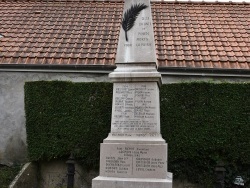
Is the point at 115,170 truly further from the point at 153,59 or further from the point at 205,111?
the point at 205,111

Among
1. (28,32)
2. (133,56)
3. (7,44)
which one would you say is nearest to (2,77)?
(7,44)

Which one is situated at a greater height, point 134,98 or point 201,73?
point 201,73

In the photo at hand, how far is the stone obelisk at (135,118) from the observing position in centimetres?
634

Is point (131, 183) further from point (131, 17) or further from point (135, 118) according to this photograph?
point (131, 17)

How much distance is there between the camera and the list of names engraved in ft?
21.8

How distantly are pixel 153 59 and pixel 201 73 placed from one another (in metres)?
3.87

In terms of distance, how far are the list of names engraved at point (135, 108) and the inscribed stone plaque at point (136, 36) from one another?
563 mm

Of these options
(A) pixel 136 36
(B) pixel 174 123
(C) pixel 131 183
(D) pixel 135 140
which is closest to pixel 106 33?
(B) pixel 174 123

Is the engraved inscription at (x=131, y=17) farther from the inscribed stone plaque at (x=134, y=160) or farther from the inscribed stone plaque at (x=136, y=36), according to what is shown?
the inscribed stone plaque at (x=134, y=160)

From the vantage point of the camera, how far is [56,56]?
1107cm

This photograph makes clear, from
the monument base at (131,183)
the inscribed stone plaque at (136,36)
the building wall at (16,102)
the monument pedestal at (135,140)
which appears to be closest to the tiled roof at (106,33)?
the building wall at (16,102)

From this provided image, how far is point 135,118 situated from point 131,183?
1210 mm

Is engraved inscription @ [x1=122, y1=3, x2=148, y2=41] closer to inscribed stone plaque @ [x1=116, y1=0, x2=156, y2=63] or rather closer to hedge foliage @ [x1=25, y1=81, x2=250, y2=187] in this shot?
inscribed stone plaque @ [x1=116, y1=0, x2=156, y2=63]

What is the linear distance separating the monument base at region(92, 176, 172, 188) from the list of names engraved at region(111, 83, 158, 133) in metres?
0.92
